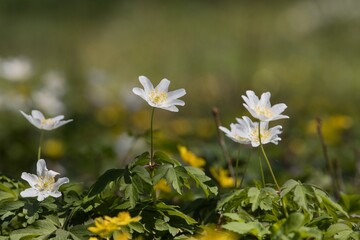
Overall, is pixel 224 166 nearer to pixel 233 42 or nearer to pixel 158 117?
pixel 158 117

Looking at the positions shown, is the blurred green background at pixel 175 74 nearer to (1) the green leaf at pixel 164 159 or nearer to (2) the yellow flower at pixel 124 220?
(1) the green leaf at pixel 164 159

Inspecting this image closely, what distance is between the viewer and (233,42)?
8.31m

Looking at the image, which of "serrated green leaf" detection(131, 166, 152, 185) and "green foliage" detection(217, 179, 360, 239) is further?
"serrated green leaf" detection(131, 166, 152, 185)

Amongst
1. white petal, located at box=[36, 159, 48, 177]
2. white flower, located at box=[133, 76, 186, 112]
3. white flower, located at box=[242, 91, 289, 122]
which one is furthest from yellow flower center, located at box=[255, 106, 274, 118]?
white petal, located at box=[36, 159, 48, 177]

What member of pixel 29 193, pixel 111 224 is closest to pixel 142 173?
pixel 111 224

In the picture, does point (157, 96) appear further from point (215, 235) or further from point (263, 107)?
point (215, 235)

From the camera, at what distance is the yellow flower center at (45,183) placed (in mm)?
1787

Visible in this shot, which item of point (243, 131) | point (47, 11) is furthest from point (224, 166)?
point (47, 11)

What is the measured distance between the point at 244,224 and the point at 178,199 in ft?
2.41

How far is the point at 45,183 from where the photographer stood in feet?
5.88

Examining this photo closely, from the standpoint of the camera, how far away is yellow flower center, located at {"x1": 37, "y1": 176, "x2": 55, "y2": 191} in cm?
179

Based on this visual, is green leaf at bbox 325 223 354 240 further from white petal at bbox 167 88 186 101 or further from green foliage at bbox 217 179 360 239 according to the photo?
white petal at bbox 167 88 186 101

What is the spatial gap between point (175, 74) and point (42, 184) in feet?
17.2

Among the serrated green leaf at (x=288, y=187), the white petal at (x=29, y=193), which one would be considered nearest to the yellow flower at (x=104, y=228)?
the white petal at (x=29, y=193)
